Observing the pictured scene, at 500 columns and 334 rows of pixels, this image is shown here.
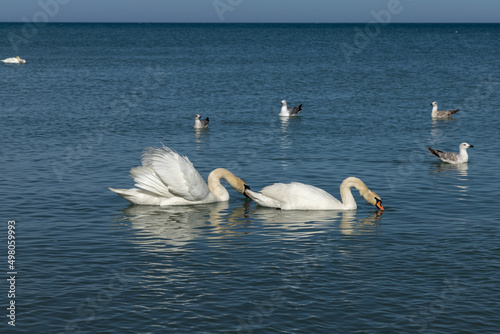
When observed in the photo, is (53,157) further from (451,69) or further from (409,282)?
(451,69)

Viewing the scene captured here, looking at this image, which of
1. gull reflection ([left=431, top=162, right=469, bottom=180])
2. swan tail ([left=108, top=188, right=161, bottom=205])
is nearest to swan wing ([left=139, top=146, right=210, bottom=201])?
swan tail ([left=108, top=188, right=161, bottom=205])

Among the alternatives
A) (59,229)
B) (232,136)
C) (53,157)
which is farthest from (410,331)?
(232,136)

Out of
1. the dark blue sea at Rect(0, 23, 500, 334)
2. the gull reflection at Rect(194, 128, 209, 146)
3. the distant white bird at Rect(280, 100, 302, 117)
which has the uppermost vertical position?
the distant white bird at Rect(280, 100, 302, 117)

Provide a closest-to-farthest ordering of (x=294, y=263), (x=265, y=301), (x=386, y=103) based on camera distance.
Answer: (x=265, y=301), (x=294, y=263), (x=386, y=103)

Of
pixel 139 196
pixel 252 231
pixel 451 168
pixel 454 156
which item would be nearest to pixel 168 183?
pixel 139 196

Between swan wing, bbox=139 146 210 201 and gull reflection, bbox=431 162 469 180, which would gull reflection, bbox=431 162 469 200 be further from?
swan wing, bbox=139 146 210 201

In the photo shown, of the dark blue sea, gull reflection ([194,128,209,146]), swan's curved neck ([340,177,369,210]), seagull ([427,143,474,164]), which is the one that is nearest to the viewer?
the dark blue sea

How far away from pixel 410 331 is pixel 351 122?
87.3ft

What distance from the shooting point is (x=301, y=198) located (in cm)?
2009

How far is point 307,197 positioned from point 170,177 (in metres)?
3.67

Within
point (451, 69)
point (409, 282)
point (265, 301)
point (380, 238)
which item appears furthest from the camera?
point (451, 69)

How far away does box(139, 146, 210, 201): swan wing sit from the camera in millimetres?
20478

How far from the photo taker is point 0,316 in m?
12.8

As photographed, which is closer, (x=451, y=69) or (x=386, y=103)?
(x=386, y=103)
